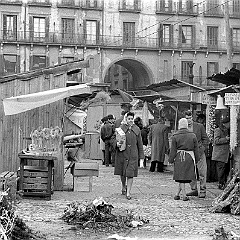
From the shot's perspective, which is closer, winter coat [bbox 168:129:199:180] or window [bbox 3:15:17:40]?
winter coat [bbox 168:129:199:180]

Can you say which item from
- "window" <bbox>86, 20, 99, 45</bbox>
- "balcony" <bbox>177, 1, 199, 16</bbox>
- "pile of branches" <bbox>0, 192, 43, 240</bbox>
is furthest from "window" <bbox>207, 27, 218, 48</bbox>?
"pile of branches" <bbox>0, 192, 43, 240</bbox>

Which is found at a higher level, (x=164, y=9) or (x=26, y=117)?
(x=164, y=9)

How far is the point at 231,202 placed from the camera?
905 cm

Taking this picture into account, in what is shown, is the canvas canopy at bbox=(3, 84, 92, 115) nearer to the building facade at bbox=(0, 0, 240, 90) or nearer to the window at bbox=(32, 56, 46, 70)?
the building facade at bbox=(0, 0, 240, 90)

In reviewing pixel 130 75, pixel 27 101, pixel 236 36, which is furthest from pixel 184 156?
pixel 130 75

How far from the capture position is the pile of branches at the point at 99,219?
765cm

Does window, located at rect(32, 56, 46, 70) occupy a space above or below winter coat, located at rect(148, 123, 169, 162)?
above

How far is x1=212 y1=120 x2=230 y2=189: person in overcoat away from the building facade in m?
30.6

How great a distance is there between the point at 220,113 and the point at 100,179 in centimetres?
340

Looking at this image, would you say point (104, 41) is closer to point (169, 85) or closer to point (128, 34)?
point (128, 34)

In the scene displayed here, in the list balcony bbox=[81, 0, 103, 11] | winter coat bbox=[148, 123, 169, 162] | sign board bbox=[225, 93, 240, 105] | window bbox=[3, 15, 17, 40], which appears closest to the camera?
sign board bbox=[225, 93, 240, 105]

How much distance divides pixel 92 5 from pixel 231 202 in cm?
3742

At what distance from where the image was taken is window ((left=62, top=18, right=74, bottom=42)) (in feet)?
146

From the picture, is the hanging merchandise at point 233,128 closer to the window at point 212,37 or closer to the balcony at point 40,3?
the balcony at point 40,3
